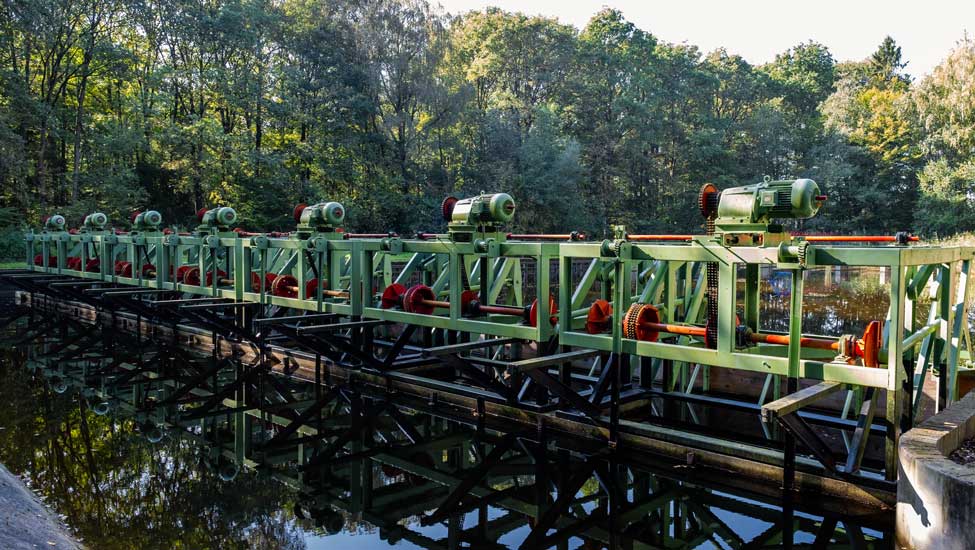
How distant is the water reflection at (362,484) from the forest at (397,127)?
2214cm

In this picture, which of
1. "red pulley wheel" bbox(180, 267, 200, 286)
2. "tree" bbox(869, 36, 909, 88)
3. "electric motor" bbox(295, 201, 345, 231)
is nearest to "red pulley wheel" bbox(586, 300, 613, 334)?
"electric motor" bbox(295, 201, 345, 231)

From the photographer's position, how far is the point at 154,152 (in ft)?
104

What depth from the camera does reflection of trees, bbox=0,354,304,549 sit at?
238 inches

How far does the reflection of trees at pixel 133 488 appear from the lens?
604 centimetres

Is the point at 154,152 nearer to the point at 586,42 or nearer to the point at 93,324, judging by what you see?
the point at 93,324

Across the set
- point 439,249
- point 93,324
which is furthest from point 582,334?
point 93,324

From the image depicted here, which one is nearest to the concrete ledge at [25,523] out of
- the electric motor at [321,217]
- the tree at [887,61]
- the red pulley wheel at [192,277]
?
the electric motor at [321,217]

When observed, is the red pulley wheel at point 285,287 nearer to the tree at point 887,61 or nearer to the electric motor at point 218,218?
the electric motor at point 218,218

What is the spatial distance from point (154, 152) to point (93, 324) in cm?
1647

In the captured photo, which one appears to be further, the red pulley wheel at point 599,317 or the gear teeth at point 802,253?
the red pulley wheel at point 599,317

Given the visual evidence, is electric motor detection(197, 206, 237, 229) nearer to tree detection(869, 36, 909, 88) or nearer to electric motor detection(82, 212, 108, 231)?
electric motor detection(82, 212, 108, 231)

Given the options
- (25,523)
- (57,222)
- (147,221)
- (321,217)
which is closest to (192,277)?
(147,221)

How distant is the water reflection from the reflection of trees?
0.08 feet

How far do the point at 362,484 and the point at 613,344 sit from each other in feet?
9.89
